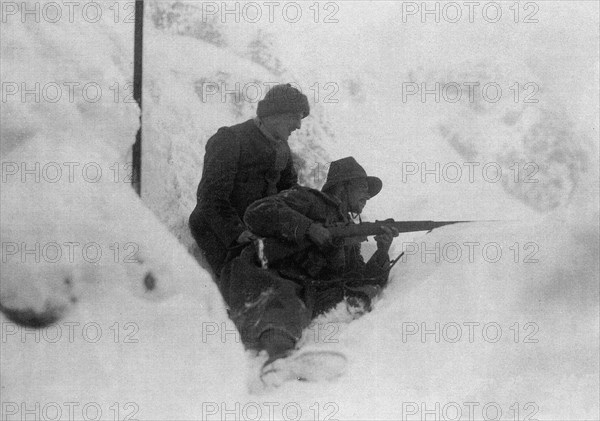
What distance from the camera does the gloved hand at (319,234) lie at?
Answer: 156cm

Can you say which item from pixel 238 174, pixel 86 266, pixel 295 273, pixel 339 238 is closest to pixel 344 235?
pixel 339 238

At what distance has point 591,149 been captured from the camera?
1821 millimetres

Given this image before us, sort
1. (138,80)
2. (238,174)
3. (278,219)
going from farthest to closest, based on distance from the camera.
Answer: (138,80) < (238,174) < (278,219)

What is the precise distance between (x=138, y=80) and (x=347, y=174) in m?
0.56

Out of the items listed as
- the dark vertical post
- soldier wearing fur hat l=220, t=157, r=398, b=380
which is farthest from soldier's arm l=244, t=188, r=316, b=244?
the dark vertical post

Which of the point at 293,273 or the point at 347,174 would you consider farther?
the point at 347,174

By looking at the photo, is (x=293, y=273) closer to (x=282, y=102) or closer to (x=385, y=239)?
(x=385, y=239)

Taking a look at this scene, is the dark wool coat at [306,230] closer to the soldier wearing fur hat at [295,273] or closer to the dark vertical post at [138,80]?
the soldier wearing fur hat at [295,273]

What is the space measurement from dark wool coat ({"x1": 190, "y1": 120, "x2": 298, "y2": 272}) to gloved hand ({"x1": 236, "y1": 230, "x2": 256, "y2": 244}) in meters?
0.03

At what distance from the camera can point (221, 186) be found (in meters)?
1.63

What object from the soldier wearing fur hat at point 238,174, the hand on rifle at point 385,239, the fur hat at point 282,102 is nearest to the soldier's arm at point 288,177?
the soldier wearing fur hat at point 238,174

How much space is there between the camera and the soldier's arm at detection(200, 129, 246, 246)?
5.32 ft

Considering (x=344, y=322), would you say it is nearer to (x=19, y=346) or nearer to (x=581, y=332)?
(x=581, y=332)

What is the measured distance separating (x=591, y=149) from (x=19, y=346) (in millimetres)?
1461
